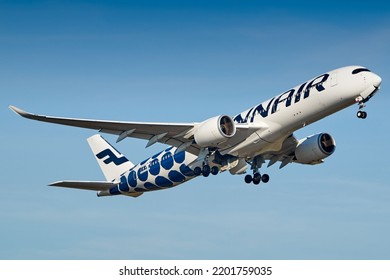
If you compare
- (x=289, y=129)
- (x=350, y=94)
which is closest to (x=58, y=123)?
(x=289, y=129)

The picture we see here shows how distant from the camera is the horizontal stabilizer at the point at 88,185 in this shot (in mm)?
46281

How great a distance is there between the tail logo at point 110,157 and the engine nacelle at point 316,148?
41.1ft

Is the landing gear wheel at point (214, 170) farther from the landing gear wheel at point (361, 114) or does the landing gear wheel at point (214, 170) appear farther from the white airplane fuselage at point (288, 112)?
the landing gear wheel at point (361, 114)

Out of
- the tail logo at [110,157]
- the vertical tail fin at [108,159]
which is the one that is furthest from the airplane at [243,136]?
the tail logo at [110,157]

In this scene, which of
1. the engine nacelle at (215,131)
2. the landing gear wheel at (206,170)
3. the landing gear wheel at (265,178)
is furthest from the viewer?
the landing gear wheel at (265,178)

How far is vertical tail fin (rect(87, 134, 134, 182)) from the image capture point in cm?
5178

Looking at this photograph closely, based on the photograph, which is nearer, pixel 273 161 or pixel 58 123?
pixel 58 123

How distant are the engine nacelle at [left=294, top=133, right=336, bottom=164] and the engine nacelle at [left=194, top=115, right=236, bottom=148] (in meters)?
6.84

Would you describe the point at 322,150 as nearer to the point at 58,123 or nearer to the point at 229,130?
the point at 229,130

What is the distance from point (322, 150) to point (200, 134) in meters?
8.64

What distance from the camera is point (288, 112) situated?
4084 cm

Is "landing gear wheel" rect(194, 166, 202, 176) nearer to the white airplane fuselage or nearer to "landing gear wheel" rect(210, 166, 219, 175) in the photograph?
the white airplane fuselage

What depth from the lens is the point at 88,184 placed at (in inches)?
1908

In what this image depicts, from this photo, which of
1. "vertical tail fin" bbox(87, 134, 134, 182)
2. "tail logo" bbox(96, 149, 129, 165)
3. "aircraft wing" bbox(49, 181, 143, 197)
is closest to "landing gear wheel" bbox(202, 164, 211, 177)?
"aircraft wing" bbox(49, 181, 143, 197)
